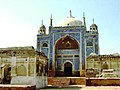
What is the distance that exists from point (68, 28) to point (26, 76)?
12.2 metres

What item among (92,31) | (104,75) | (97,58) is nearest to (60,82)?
(97,58)

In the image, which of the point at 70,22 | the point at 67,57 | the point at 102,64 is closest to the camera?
the point at 102,64

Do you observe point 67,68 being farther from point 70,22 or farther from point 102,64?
point 70,22

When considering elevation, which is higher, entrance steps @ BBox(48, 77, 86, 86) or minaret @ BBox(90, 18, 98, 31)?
minaret @ BBox(90, 18, 98, 31)

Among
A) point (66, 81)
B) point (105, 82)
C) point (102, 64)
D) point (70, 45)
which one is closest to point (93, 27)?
point (70, 45)

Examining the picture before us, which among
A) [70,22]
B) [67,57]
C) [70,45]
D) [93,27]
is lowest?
[67,57]

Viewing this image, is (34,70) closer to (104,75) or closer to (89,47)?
(104,75)

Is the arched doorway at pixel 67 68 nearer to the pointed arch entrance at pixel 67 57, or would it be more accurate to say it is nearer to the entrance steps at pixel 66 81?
the pointed arch entrance at pixel 67 57

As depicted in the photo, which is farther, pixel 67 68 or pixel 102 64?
pixel 67 68

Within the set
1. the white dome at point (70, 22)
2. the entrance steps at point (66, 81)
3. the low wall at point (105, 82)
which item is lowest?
the entrance steps at point (66, 81)

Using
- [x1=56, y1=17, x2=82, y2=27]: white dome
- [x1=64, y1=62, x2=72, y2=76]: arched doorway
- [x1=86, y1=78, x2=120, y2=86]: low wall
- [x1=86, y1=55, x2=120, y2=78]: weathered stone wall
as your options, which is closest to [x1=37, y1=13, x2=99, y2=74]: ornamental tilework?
[x1=64, y1=62, x2=72, y2=76]: arched doorway

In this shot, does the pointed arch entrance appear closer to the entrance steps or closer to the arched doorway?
the arched doorway

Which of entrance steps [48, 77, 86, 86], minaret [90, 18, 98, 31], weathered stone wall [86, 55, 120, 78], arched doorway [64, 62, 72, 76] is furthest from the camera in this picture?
minaret [90, 18, 98, 31]

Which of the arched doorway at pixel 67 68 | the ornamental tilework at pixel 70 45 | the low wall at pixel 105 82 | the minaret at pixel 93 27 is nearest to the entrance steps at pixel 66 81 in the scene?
the ornamental tilework at pixel 70 45
